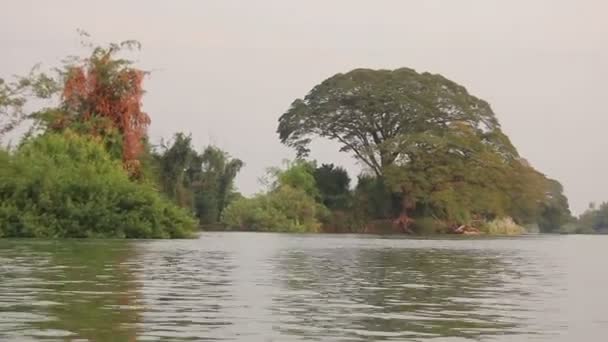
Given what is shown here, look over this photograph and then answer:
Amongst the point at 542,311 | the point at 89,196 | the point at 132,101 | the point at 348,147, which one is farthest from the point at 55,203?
the point at 348,147

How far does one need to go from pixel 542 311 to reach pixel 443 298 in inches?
64.1

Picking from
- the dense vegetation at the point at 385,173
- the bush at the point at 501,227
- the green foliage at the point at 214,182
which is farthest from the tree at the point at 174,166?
the bush at the point at 501,227

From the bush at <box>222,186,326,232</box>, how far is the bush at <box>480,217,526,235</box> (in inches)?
430

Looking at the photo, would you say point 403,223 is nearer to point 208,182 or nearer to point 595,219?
point 208,182

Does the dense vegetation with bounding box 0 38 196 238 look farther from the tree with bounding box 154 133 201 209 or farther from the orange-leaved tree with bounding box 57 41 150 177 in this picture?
the tree with bounding box 154 133 201 209

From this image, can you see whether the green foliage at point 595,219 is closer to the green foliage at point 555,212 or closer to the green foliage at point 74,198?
the green foliage at point 555,212

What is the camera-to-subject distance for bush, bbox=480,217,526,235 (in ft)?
220

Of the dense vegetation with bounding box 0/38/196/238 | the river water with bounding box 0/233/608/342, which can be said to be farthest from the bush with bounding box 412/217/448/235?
the river water with bounding box 0/233/608/342

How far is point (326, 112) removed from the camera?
69250mm

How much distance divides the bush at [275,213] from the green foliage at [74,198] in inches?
1080

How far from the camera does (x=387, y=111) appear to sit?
221 feet

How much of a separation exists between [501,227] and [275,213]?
1454 centimetres

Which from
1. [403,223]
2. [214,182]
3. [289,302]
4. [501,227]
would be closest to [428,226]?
[403,223]

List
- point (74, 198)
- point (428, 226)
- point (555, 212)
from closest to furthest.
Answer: point (74, 198) < point (428, 226) < point (555, 212)
